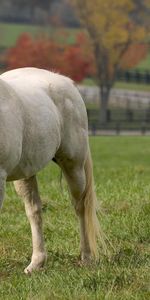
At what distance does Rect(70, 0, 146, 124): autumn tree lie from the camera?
51.4 meters

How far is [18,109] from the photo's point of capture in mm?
5047

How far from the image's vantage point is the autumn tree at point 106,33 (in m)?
51.4

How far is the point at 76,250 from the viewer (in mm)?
6027

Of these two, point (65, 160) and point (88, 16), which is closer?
point (65, 160)

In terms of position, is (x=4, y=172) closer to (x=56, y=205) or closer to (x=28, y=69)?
(x=28, y=69)

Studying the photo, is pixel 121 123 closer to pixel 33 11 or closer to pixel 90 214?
pixel 90 214

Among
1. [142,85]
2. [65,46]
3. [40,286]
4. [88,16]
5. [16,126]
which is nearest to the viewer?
[40,286]

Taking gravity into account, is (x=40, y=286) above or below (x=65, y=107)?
below

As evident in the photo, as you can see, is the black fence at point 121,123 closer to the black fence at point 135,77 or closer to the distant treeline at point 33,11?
the black fence at point 135,77

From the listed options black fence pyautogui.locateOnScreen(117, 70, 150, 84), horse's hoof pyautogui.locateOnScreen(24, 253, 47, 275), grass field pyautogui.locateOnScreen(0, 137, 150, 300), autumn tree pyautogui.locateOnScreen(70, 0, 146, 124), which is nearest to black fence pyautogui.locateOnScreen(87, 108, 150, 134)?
autumn tree pyautogui.locateOnScreen(70, 0, 146, 124)

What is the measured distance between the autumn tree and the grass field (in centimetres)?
4198

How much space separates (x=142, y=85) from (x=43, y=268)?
68302mm

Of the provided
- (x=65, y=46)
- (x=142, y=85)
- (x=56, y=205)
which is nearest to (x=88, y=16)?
(x=65, y=46)

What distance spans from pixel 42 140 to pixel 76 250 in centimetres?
119
